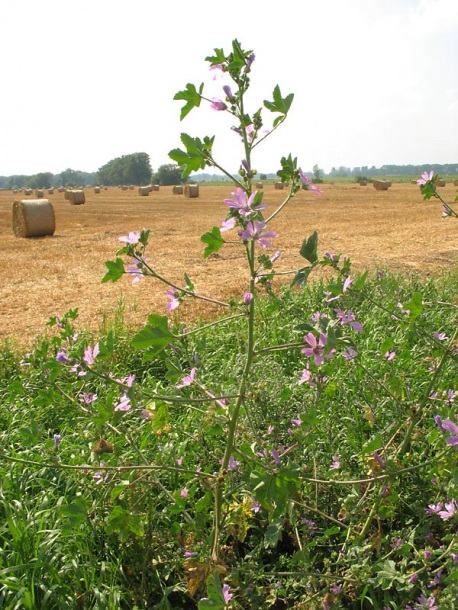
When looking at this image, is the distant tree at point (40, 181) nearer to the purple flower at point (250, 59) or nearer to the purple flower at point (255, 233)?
the purple flower at point (250, 59)

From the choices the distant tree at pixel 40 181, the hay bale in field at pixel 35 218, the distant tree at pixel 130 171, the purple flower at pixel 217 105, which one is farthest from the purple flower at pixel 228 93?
the distant tree at pixel 40 181

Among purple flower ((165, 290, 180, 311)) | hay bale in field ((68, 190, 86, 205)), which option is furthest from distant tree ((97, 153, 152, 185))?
purple flower ((165, 290, 180, 311))

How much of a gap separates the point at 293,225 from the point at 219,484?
12276 millimetres

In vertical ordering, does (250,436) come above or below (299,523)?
above

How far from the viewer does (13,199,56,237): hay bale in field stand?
12.8 meters

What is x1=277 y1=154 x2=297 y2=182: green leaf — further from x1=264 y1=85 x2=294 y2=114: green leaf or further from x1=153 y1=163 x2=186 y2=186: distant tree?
x1=153 y1=163 x2=186 y2=186: distant tree

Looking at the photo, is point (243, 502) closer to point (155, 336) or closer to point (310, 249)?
point (155, 336)

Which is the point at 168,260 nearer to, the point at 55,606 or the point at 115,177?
the point at 55,606

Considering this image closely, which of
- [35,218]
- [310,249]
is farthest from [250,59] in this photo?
[35,218]

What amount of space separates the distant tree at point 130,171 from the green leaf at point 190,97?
3547 inches

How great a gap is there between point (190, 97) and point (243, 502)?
4.46 ft

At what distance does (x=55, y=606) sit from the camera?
5.58 feet

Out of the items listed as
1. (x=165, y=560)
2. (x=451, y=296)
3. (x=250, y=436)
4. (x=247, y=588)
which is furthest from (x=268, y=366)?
(x=451, y=296)

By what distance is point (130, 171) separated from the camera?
91.9 m
